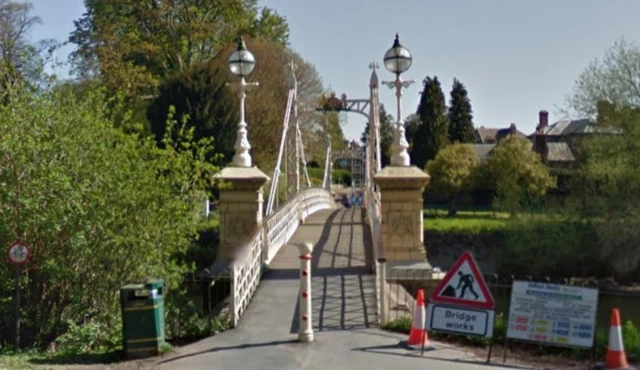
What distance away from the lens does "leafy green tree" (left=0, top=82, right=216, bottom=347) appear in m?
11.6

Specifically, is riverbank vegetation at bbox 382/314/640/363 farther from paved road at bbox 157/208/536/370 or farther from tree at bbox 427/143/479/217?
tree at bbox 427/143/479/217

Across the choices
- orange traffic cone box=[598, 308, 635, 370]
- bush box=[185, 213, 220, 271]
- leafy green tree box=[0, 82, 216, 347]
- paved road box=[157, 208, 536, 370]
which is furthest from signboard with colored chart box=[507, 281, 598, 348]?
bush box=[185, 213, 220, 271]

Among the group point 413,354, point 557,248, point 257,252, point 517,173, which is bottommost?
point 413,354

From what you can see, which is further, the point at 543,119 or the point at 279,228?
the point at 543,119

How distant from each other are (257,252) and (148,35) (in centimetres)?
3074

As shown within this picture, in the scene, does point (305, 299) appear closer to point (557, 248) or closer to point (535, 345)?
point (535, 345)

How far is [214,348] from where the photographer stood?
10508 mm

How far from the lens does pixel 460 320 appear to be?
9.83m

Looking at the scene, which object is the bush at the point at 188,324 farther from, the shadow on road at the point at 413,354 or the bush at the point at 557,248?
the bush at the point at 557,248

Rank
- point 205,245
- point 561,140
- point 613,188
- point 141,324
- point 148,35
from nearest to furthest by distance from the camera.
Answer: point 141,324
point 205,245
point 613,188
point 148,35
point 561,140

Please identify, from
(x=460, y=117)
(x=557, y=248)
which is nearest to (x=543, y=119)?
(x=460, y=117)

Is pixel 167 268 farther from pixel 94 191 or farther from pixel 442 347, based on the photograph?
pixel 442 347

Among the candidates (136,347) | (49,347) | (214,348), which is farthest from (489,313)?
(49,347)

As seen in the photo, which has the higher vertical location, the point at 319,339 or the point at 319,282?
the point at 319,282
